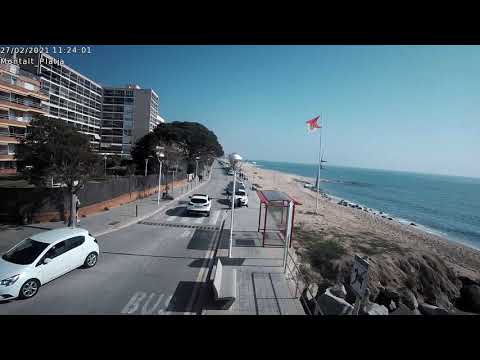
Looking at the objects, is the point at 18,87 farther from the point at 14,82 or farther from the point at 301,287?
the point at 301,287

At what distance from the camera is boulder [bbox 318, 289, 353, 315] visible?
299 inches

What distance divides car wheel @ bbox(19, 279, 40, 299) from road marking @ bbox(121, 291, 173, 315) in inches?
101

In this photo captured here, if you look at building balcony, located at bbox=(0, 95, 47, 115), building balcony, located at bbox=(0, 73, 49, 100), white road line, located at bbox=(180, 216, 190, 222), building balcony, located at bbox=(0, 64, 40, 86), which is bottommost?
white road line, located at bbox=(180, 216, 190, 222)

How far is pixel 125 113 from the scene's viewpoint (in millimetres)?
76438

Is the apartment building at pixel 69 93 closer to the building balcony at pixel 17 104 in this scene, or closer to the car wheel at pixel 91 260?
the building balcony at pixel 17 104

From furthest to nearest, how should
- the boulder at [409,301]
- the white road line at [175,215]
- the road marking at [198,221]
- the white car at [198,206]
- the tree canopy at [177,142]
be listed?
the tree canopy at [177,142] < the white car at [198,206] < the white road line at [175,215] < the road marking at [198,221] < the boulder at [409,301]

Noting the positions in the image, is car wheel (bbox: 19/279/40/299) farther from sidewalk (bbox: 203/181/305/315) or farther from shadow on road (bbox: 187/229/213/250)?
shadow on road (bbox: 187/229/213/250)

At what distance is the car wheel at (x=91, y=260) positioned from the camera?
881 centimetres

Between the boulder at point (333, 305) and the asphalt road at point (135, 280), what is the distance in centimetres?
392

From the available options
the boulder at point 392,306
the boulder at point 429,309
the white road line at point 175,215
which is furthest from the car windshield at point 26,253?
the boulder at point 429,309

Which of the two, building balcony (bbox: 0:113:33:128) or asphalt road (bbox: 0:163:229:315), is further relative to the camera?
building balcony (bbox: 0:113:33:128)

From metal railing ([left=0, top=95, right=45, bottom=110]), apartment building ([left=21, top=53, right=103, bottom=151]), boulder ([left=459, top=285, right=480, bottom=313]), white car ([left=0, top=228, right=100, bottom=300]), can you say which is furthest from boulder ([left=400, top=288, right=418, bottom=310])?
apartment building ([left=21, top=53, right=103, bottom=151])
